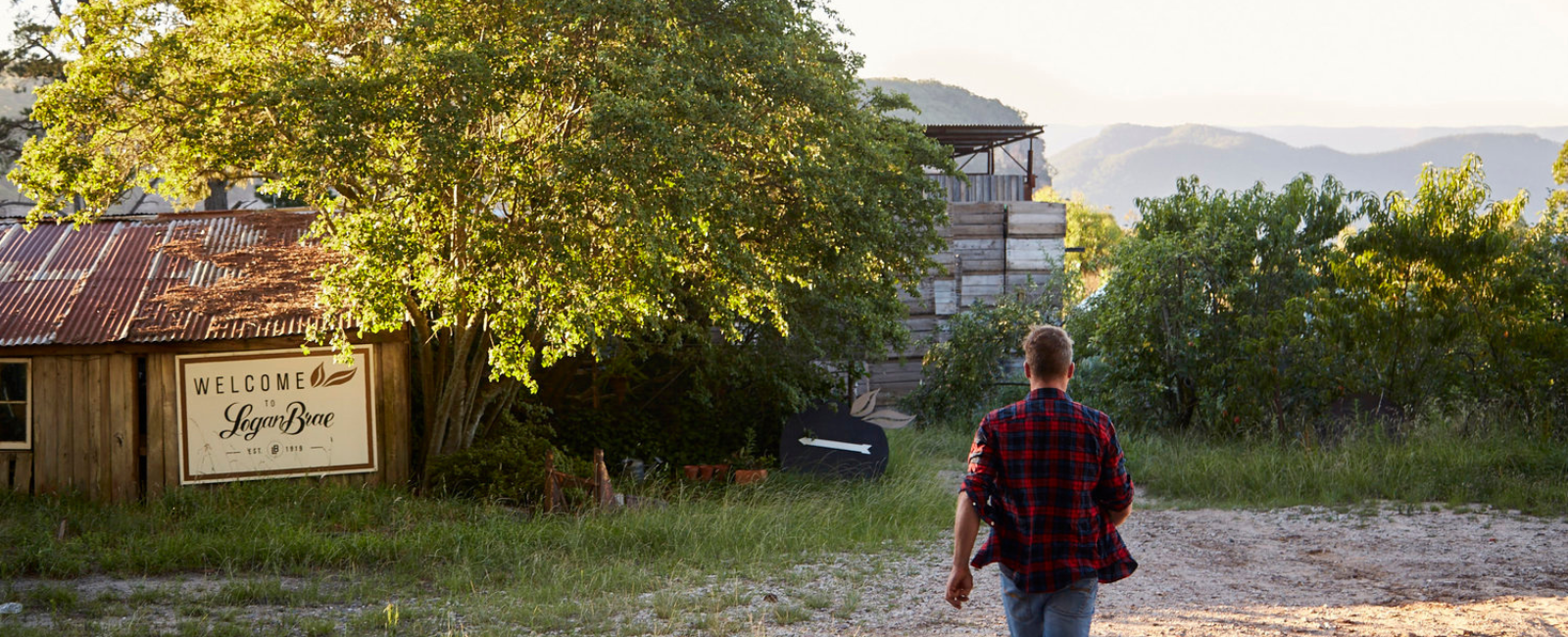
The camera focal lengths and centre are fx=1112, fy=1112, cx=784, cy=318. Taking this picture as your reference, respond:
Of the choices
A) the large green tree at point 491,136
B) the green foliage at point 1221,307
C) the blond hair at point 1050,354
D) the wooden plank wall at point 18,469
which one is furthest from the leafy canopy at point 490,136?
the green foliage at point 1221,307

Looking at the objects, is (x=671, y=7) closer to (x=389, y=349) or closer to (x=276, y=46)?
(x=276, y=46)

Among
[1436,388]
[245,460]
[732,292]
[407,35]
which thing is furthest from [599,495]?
[1436,388]

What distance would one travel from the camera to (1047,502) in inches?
151

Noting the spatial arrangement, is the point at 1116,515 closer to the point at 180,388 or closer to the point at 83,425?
the point at 180,388

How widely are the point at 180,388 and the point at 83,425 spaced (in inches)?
38.5

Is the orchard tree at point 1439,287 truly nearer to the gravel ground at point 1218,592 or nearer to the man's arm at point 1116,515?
the gravel ground at point 1218,592

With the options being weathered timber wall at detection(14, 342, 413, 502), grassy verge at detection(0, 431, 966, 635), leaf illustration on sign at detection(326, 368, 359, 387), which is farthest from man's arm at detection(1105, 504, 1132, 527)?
weathered timber wall at detection(14, 342, 413, 502)

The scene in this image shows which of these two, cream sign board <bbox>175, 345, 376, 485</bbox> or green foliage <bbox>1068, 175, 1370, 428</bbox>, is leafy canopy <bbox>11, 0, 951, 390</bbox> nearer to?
cream sign board <bbox>175, 345, 376, 485</bbox>

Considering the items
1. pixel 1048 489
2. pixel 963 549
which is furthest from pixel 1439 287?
pixel 963 549

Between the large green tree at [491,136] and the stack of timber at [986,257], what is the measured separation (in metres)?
9.85

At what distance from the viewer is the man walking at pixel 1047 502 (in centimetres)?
378

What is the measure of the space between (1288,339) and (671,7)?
8393mm

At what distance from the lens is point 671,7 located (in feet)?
30.8

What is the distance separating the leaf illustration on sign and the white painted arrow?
196 inches
